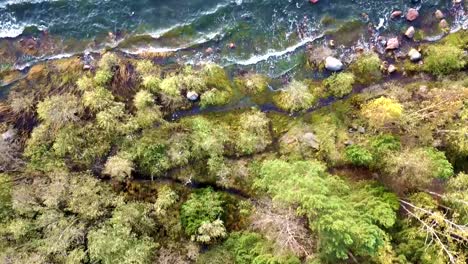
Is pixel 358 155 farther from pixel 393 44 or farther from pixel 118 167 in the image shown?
pixel 118 167

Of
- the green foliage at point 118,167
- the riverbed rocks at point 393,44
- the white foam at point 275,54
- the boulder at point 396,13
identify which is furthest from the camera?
the white foam at point 275,54

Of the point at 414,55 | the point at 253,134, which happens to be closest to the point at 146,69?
the point at 253,134

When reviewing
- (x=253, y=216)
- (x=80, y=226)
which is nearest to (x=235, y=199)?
(x=253, y=216)

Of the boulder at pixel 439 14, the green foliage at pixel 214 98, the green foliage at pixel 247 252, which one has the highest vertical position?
the boulder at pixel 439 14

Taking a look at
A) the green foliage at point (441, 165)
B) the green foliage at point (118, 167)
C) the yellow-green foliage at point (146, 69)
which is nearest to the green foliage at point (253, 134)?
the yellow-green foliage at point (146, 69)

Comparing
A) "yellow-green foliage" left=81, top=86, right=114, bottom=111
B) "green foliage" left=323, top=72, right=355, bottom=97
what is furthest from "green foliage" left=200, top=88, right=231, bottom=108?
"green foliage" left=323, top=72, right=355, bottom=97

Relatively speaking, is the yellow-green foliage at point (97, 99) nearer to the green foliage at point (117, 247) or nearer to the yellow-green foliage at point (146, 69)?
the yellow-green foliage at point (146, 69)

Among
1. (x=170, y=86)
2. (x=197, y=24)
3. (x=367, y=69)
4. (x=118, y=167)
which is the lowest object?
(x=118, y=167)
